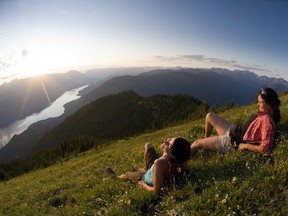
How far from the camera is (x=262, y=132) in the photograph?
8.95m

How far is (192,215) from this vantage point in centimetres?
673

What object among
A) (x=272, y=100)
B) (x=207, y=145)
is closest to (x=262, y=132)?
(x=272, y=100)

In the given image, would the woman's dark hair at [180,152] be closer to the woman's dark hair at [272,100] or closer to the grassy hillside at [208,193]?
the grassy hillside at [208,193]

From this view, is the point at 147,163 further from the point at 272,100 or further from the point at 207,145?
the point at 272,100

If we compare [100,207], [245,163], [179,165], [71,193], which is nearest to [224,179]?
[245,163]

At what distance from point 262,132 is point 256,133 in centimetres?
47

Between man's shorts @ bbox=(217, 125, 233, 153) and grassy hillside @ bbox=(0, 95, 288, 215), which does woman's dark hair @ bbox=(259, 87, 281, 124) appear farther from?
man's shorts @ bbox=(217, 125, 233, 153)

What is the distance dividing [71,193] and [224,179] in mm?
5863

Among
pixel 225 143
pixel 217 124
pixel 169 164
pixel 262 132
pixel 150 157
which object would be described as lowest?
pixel 150 157

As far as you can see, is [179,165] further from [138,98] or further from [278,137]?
[138,98]

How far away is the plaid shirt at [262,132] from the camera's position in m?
8.57

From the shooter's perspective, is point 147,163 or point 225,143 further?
point 147,163

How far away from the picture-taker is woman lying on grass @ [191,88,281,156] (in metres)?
8.75

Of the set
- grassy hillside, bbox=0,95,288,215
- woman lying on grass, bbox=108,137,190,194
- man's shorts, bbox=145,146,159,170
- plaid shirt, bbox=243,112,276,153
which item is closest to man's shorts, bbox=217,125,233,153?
grassy hillside, bbox=0,95,288,215
